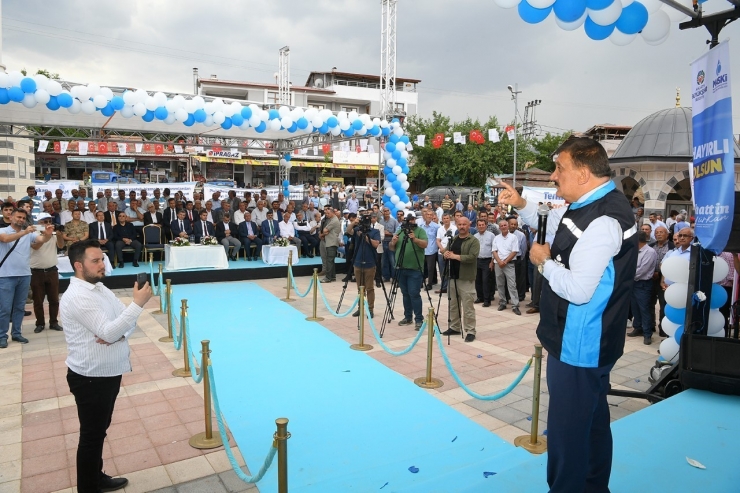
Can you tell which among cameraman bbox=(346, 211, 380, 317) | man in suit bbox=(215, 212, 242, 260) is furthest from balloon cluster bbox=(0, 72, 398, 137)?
cameraman bbox=(346, 211, 380, 317)

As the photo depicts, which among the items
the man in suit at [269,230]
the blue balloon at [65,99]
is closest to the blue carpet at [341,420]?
the blue balloon at [65,99]

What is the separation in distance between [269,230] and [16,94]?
639 cm

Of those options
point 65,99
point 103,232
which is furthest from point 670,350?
point 103,232

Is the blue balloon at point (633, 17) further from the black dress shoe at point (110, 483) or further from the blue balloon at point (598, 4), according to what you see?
the black dress shoe at point (110, 483)

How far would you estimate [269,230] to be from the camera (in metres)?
14.1

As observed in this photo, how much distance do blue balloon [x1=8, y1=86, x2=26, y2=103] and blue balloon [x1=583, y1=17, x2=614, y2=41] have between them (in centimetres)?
1017

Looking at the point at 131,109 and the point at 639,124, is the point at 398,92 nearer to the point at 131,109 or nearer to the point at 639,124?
the point at 639,124

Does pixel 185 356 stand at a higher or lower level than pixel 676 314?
lower

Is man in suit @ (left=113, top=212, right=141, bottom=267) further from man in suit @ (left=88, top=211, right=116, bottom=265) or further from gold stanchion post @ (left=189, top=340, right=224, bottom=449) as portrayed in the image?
gold stanchion post @ (left=189, top=340, right=224, bottom=449)

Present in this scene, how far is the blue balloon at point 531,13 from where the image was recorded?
15.2 feet

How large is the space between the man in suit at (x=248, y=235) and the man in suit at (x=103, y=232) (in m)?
3.21

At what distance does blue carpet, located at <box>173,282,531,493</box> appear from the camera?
380cm

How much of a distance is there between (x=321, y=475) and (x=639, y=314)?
6.11 metres

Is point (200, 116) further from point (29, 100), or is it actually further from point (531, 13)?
point (531, 13)
